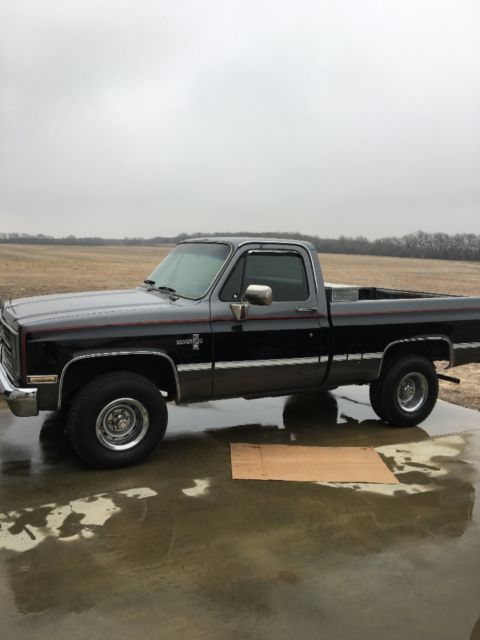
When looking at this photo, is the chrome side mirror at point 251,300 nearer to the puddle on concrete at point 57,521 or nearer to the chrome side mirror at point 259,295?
the chrome side mirror at point 259,295

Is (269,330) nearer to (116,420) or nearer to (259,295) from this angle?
(259,295)

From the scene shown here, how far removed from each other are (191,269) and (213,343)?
3.35 ft

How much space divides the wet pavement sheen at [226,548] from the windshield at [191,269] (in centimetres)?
157

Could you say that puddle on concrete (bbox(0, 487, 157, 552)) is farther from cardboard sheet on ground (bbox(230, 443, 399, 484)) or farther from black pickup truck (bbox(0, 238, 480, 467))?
cardboard sheet on ground (bbox(230, 443, 399, 484))

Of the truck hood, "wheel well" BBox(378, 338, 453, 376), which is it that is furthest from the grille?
"wheel well" BBox(378, 338, 453, 376)

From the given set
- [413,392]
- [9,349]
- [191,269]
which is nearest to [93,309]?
[9,349]

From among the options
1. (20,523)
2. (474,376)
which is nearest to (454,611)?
(20,523)

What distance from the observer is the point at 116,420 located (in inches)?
190

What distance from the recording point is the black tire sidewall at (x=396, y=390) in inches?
241

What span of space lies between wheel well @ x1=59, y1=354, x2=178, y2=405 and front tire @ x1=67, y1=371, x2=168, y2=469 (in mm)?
145

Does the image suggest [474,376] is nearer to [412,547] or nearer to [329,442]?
[329,442]

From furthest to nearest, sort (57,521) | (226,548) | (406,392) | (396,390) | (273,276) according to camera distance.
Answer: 1. (406,392)
2. (396,390)
3. (273,276)
4. (57,521)
5. (226,548)

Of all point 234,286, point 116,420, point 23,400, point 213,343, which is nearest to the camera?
point 23,400

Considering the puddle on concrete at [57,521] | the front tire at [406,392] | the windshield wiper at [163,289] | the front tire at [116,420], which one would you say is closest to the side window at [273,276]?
the windshield wiper at [163,289]
